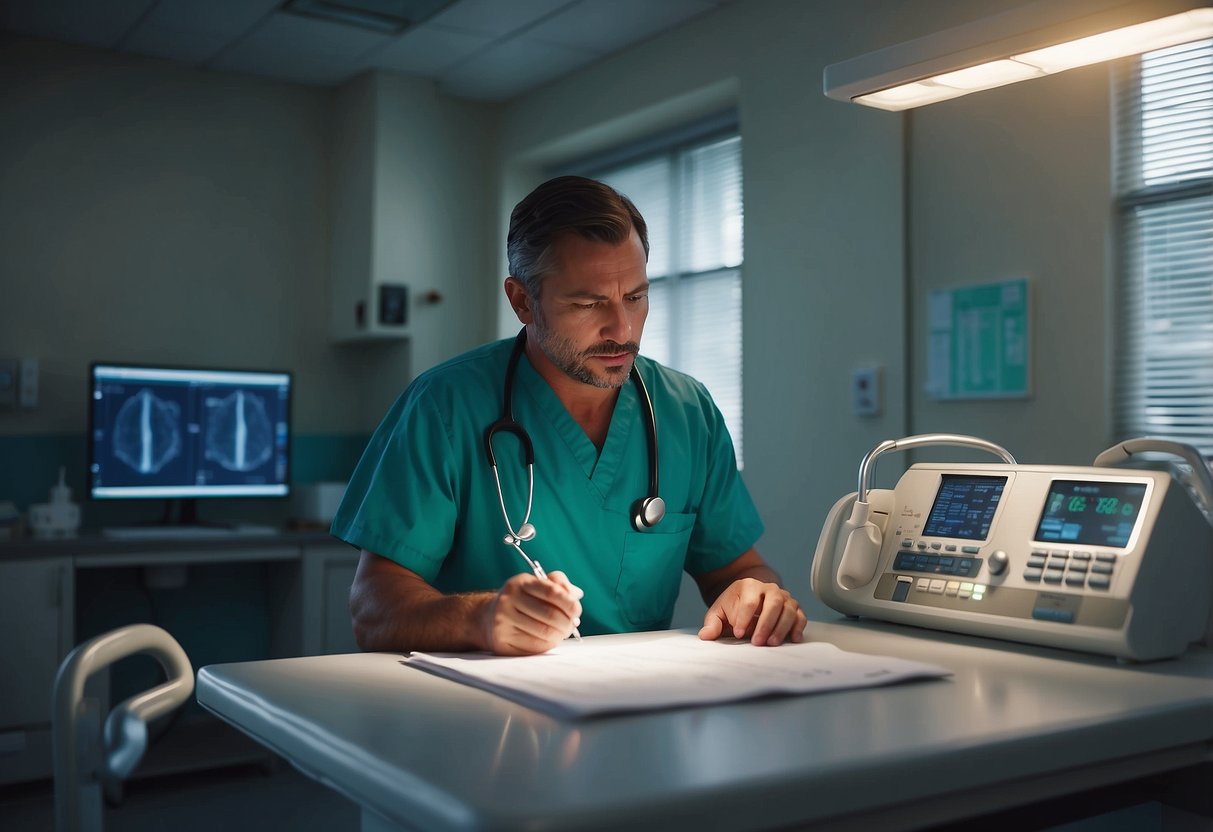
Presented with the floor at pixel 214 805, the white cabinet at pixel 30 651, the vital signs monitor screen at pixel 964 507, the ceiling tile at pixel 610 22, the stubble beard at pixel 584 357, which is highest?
the ceiling tile at pixel 610 22

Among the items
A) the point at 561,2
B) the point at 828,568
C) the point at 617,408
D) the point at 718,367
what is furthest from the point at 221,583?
the point at 828,568

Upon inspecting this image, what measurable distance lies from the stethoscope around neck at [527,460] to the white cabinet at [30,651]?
2.04 metres

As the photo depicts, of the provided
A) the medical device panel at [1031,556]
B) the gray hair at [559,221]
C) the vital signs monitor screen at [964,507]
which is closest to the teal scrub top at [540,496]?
the gray hair at [559,221]

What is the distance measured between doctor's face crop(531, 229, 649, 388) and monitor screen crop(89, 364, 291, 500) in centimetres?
236

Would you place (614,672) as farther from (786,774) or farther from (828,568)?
(828,568)

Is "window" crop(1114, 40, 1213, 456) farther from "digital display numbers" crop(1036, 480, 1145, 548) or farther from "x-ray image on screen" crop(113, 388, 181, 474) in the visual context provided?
"x-ray image on screen" crop(113, 388, 181, 474)

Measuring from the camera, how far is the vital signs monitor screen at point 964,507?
133 cm

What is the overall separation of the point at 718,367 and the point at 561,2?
1246 mm

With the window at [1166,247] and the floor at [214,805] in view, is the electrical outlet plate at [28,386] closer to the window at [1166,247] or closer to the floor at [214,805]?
the floor at [214,805]

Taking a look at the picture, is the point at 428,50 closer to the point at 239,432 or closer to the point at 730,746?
the point at 239,432

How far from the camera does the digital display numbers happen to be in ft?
3.88

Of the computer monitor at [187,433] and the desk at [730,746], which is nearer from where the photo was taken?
the desk at [730,746]

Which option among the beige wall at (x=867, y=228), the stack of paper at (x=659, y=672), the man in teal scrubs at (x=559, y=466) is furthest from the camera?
the beige wall at (x=867, y=228)

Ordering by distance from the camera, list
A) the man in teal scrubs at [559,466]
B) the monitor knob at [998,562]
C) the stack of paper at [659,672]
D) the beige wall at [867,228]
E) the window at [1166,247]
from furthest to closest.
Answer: the beige wall at [867,228]
the window at [1166,247]
the man in teal scrubs at [559,466]
the monitor knob at [998,562]
the stack of paper at [659,672]
